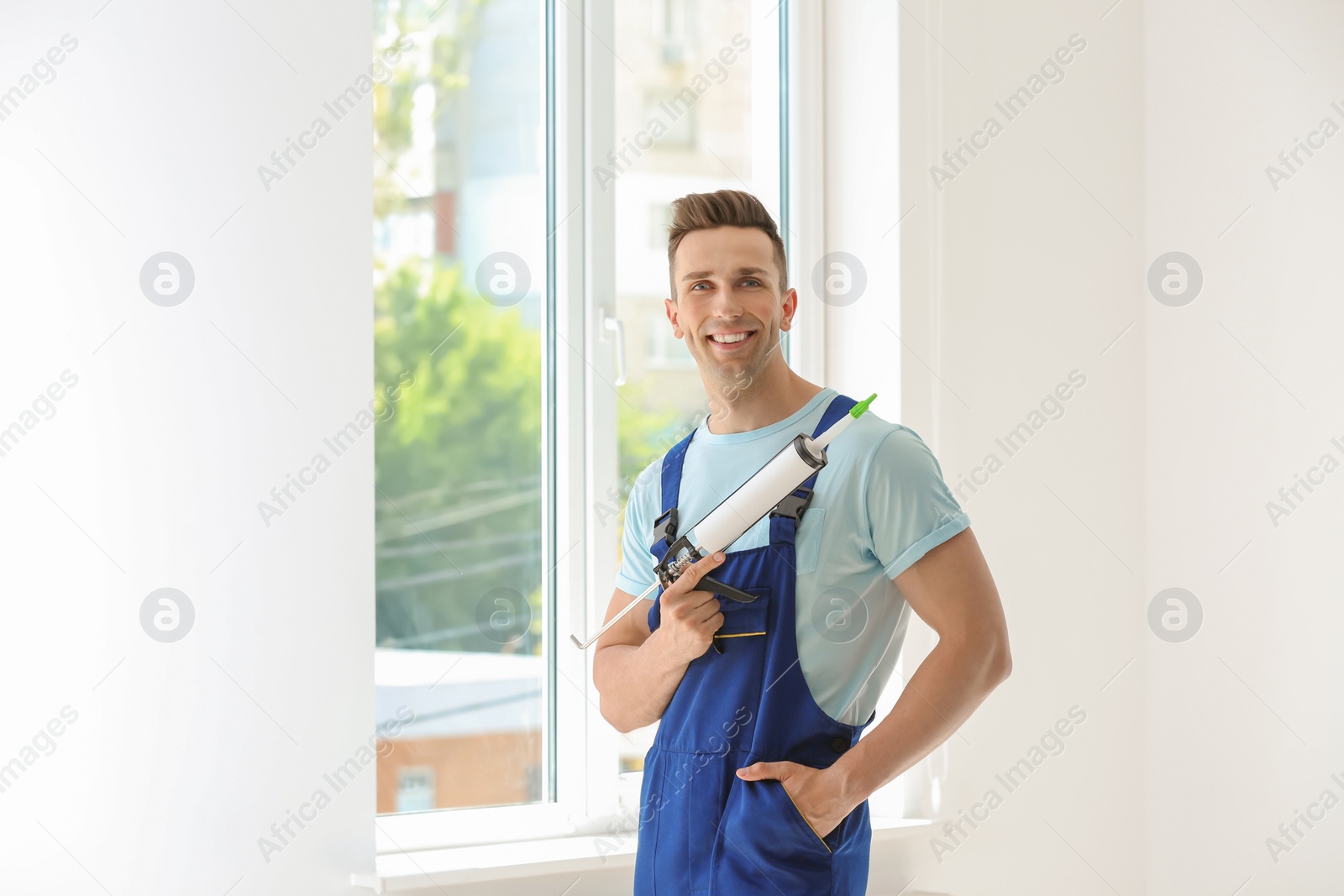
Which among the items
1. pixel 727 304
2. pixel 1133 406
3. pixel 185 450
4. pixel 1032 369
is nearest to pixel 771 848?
pixel 727 304

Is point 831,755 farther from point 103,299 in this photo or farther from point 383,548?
point 103,299

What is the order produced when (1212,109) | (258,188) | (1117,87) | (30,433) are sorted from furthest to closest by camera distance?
1. (1117,87)
2. (1212,109)
3. (258,188)
4. (30,433)

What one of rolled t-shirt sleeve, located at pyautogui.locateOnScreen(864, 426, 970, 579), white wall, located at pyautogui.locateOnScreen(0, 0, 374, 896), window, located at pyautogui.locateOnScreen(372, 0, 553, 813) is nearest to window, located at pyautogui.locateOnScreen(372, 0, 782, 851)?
window, located at pyautogui.locateOnScreen(372, 0, 553, 813)

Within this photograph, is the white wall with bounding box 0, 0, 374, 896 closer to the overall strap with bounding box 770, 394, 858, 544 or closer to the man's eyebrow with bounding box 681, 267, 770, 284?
the man's eyebrow with bounding box 681, 267, 770, 284

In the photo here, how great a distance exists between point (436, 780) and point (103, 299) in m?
1.07

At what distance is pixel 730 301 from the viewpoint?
145cm

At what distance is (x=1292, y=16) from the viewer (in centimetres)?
197

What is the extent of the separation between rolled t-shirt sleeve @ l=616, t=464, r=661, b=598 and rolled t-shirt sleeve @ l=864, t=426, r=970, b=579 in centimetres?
37

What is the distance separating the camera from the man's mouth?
1449 mm

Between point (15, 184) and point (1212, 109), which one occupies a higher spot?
point (1212, 109)

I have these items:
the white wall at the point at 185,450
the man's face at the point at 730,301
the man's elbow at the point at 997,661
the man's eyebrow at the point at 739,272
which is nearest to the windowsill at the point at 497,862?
the white wall at the point at 185,450

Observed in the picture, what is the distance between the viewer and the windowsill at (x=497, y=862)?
66.9 inches

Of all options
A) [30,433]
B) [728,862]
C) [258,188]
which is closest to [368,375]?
[258,188]

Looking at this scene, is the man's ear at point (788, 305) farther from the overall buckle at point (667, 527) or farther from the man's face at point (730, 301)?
the overall buckle at point (667, 527)
